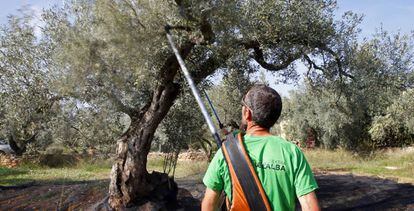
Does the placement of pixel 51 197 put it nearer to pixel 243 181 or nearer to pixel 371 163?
pixel 243 181

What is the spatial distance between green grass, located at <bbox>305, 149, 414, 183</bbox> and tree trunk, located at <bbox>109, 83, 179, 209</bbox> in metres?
9.99

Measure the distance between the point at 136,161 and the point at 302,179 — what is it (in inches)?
245

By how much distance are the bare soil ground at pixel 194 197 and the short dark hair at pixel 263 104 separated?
6689 millimetres

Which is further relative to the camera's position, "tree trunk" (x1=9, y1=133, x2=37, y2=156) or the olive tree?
"tree trunk" (x1=9, y1=133, x2=37, y2=156)

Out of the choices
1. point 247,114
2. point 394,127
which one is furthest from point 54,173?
point 247,114

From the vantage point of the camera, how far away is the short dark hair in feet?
7.93

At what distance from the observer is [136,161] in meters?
8.20

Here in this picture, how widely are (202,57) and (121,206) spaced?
11.9 ft

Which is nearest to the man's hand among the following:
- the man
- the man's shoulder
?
the man

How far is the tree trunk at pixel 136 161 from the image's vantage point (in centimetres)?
820

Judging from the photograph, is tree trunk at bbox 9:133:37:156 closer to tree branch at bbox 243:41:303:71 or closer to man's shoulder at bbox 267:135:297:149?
tree branch at bbox 243:41:303:71

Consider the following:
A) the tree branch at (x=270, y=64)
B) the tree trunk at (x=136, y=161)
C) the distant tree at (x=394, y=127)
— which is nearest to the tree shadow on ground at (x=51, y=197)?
the tree trunk at (x=136, y=161)

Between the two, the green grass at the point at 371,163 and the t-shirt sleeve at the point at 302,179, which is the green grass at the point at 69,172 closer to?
the green grass at the point at 371,163

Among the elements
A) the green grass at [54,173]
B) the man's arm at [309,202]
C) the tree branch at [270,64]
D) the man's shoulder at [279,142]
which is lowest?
the green grass at [54,173]
